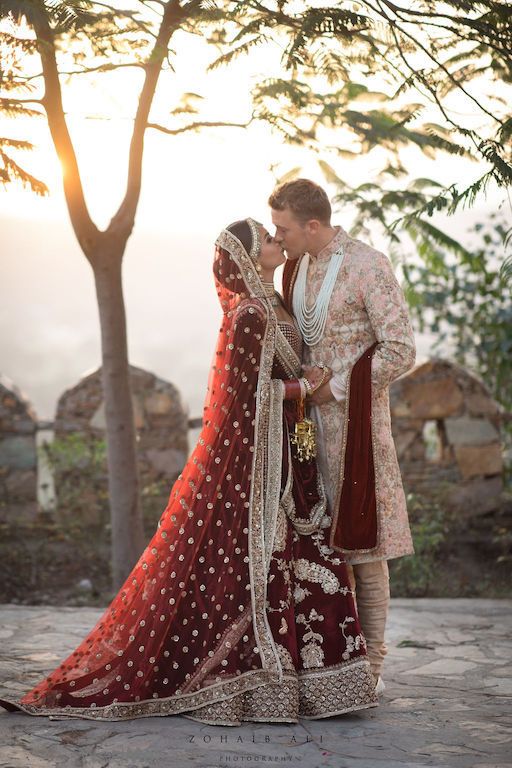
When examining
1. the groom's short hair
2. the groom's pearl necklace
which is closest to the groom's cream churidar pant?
the groom's pearl necklace

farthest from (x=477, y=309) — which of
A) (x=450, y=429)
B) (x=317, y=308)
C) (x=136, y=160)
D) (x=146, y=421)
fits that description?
(x=317, y=308)

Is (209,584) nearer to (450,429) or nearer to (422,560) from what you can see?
(422,560)

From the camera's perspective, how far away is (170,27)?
4.67m

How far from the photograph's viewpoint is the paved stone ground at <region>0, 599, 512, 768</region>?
3.03 m

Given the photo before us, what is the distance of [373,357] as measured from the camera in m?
3.66

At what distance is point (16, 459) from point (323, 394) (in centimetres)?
380

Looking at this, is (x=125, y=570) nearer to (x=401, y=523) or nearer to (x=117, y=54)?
(x=401, y=523)

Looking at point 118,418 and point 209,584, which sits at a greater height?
point 118,418

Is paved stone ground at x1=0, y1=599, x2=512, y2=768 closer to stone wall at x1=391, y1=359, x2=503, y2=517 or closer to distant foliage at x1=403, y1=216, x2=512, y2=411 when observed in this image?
stone wall at x1=391, y1=359, x2=503, y2=517

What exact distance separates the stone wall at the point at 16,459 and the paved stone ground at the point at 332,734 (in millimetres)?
2491

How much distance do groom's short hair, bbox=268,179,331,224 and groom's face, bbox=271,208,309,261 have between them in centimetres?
2

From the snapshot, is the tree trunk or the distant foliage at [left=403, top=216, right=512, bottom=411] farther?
the distant foliage at [left=403, top=216, right=512, bottom=411]

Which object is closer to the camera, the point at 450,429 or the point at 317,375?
the point at 317,375

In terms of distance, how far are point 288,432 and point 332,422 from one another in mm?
197
